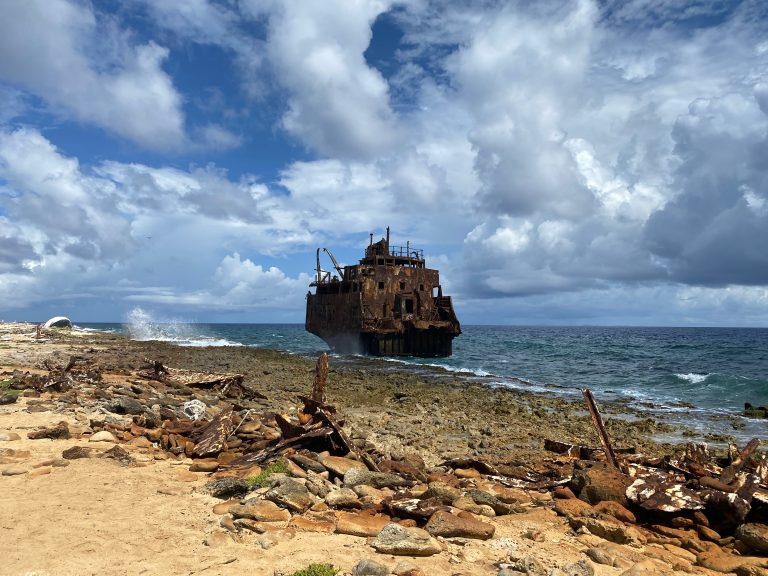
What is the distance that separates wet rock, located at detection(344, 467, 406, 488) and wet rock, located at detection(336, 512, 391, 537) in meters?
0.91

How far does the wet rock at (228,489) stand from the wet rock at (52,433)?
12.5 feet

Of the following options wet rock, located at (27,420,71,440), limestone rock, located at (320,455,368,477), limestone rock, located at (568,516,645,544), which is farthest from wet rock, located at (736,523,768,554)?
Answer: wet rock, located at (27,420,71,440)

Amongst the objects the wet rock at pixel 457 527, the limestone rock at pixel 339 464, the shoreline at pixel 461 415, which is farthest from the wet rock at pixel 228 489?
the shoreline at pixel 461 415

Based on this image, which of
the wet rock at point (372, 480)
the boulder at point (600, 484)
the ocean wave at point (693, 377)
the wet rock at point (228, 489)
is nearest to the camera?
the wet rock at point (228, 489)

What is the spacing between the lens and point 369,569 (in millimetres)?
4172

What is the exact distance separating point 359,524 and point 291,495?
94cm

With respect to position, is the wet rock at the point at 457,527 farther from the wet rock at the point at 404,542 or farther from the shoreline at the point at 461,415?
the shoreline at the point at 461,415

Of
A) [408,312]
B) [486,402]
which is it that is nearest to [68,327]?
[408,312]

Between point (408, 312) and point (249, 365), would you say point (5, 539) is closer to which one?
point (249, 365)

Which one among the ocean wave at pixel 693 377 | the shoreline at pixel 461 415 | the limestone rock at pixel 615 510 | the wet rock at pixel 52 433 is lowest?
the ocean wave at pixel 693 377

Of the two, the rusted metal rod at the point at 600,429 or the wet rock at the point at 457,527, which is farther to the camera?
the rusted metal rod at the point at 600,429

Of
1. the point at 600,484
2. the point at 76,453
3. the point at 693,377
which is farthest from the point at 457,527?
the point at 693,377

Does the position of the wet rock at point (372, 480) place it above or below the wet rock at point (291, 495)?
below

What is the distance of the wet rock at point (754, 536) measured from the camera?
16.6 ft
